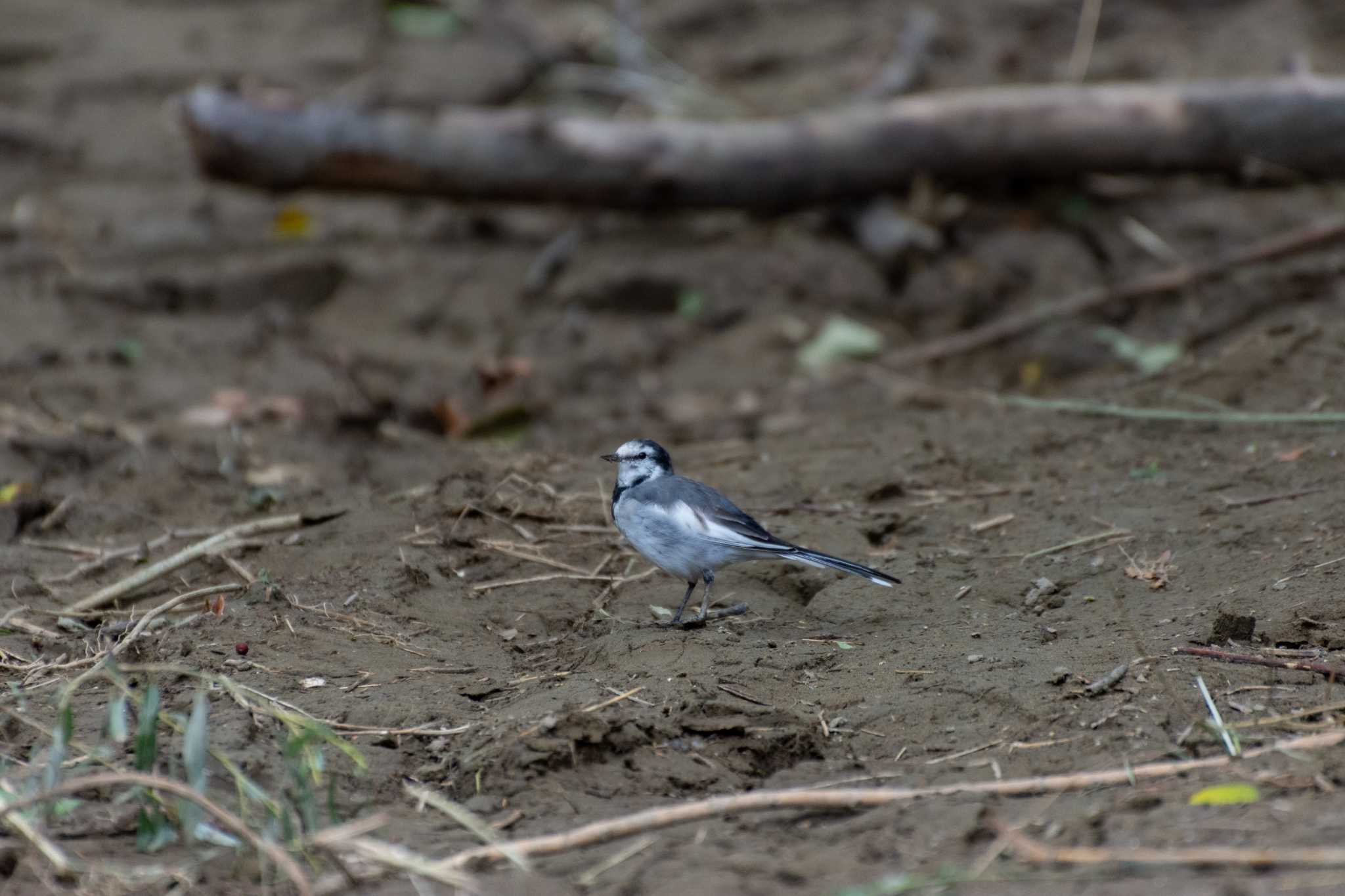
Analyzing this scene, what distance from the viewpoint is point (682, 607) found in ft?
13.9

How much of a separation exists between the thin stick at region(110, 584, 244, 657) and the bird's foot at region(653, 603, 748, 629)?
1.34 metres

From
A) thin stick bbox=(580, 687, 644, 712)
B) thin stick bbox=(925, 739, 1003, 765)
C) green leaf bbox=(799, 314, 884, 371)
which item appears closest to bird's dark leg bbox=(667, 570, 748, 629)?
thin stick bbox=(580, 687, 644, 712)

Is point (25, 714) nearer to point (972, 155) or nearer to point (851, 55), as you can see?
point (972, 155)

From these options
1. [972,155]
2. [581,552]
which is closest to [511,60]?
[972,155]

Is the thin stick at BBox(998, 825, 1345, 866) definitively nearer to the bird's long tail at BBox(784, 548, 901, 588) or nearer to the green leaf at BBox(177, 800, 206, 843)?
the bird's long tail at BBox(784, 548, 901, 588)

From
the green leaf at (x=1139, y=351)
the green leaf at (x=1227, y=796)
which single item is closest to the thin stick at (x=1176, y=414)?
the green leaf at (x=1139, y=351)

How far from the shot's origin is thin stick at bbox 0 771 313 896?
246 centimetres

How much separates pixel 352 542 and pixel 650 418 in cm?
232

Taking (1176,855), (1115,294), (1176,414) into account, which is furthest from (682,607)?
(1115,294)

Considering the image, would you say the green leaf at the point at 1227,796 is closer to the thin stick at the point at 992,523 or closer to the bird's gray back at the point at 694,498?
the bird's gray back at the point at 694,498

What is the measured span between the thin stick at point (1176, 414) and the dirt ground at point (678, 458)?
0.18 ft

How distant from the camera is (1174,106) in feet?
23.6

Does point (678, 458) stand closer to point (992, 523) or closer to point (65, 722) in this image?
point (992, 523)

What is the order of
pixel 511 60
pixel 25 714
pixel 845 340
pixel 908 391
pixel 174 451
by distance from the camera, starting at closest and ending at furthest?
pixel 25 714
pixel 174 451
pixel 908 391
pixel 845 340
pixel 511 60
